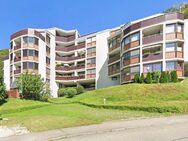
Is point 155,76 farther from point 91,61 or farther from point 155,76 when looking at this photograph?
point 91,61

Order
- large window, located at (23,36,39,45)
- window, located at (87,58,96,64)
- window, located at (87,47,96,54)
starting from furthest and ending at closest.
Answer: window, located at (87,47,96,54) < window, located at (87,58,96,64) < large window, located at (23,36,39,45)

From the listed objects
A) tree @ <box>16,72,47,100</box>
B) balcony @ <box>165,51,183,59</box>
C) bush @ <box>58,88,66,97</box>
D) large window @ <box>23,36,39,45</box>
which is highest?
large window @ <box>23,36,39,45</box>

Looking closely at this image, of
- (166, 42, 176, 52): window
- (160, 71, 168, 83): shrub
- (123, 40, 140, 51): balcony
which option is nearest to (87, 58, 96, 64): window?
(123, 40, 140, 51): balcony

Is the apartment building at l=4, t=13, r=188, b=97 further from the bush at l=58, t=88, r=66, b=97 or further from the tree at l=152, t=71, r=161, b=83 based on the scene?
the bush at l=58, t=88, r=66, b=97

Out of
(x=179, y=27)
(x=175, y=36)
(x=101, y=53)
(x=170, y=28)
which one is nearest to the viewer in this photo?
(x=175, y=36)

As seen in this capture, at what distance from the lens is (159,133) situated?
13281 millimetres

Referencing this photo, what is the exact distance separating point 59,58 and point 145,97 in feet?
145

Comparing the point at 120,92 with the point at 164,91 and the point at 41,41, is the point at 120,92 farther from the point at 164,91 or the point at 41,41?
the point at 41,41

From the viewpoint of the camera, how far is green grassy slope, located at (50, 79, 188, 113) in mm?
21356

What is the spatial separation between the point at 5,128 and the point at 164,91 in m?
18.3

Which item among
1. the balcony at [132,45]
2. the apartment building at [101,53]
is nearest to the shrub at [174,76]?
the apartment building at [101,53]

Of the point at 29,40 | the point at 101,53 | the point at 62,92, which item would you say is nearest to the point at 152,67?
the point at 101,53

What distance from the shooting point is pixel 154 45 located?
145 ft

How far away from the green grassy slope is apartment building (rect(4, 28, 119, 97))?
81.0 feet
